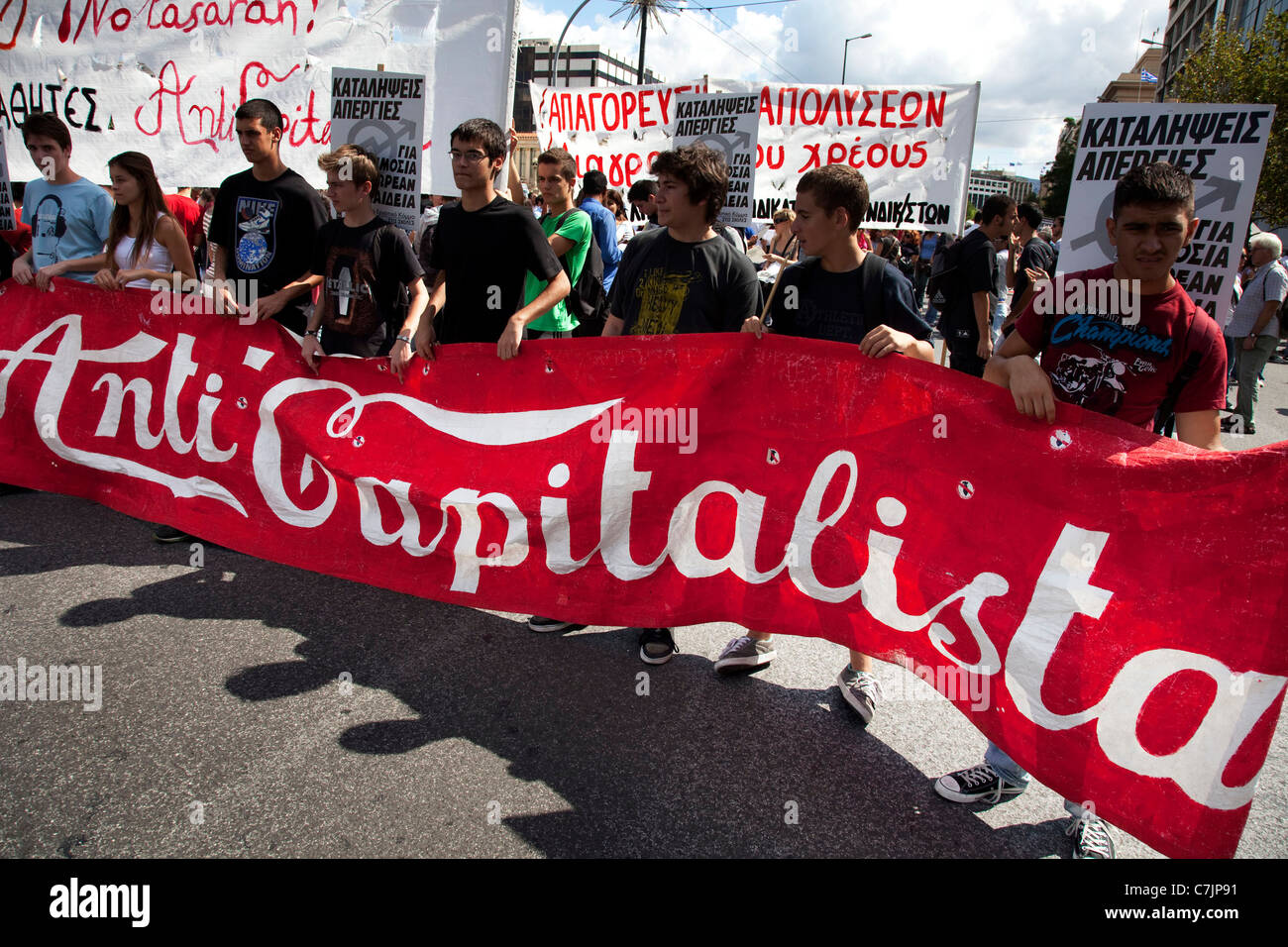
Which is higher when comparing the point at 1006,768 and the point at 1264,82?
the point at 1264,82

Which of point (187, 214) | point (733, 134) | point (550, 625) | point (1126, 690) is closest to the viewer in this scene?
point (1126, 690)

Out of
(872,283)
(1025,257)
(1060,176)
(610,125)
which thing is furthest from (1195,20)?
(872,283)

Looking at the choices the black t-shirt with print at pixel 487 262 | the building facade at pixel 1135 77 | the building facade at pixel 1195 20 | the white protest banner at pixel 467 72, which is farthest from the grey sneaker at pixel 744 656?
the building facade at pixel 1135 77

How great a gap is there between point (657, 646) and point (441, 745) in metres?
1.03

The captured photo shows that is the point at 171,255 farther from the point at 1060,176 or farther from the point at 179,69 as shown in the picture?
the point at 1060,176

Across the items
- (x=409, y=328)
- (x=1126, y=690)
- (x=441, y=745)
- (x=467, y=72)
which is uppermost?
(x=467, y=72)

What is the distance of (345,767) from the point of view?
2.63m

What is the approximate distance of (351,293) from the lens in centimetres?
414

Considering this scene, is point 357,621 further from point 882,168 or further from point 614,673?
point 882,168

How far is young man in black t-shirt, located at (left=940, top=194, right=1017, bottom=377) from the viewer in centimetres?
622

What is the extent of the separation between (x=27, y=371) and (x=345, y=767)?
365cm

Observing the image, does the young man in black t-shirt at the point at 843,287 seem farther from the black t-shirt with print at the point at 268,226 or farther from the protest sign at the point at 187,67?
the protest sign at the point at 187,67
